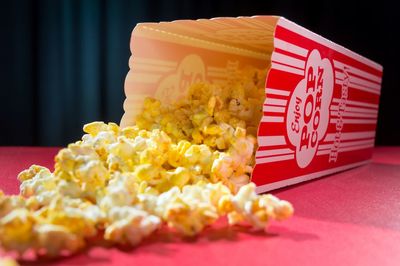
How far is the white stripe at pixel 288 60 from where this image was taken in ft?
2.80

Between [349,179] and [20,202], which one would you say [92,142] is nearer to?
[20,202]

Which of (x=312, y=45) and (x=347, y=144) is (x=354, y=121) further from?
(x=312, y=45)

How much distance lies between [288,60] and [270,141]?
163mm

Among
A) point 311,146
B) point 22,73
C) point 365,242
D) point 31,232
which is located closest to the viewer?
point 31,232

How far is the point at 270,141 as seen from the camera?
0.87 metres

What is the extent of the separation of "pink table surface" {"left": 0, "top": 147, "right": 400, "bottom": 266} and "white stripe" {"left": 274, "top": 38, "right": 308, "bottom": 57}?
28 centimetres

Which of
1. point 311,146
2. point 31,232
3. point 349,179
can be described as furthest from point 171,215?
point 349,179

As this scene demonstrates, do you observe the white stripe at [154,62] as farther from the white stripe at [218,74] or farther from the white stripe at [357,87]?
the white stripe at [357,87]

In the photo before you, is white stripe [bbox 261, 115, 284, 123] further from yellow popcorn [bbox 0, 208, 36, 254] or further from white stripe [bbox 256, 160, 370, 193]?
yellow popcorn [bbox 0, 208, 36, 254]

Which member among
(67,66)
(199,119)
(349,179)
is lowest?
(349,179)

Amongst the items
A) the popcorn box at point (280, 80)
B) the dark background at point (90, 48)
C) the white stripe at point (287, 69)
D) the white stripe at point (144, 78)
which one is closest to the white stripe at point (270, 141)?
the popcorn box at point (280, 80)

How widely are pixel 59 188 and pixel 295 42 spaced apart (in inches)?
21.0

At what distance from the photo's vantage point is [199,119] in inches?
36.4

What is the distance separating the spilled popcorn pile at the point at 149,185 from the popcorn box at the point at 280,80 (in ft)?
0.23
